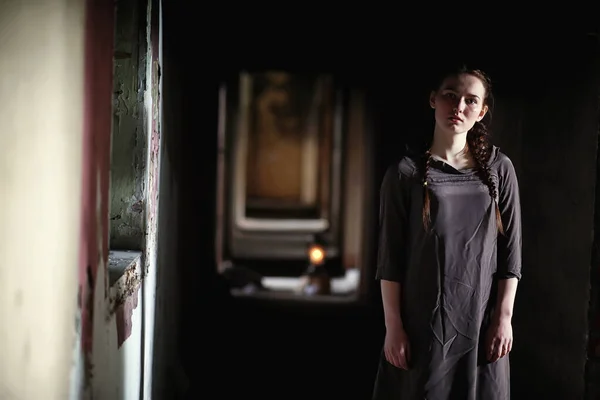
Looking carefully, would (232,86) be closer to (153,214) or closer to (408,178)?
(153,214)

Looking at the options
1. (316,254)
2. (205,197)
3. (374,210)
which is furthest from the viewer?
(316,254)

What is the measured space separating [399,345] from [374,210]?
3896 millimetres

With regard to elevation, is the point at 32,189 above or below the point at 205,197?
above

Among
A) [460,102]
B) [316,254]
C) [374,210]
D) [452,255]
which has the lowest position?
[316,254]

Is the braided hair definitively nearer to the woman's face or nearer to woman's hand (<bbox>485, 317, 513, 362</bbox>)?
the woman's face

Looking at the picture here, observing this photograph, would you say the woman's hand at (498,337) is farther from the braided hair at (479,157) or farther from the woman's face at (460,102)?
the woman's face at (460,102)

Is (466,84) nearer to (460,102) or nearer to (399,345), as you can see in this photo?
(460,102)

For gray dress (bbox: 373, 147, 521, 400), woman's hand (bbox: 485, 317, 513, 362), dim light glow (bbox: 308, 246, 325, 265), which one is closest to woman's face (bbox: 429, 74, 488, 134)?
gray dress (bbox: 373, 147, 521, 400)

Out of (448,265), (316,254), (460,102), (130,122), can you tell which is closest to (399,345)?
(448,265)

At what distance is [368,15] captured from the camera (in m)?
5.69

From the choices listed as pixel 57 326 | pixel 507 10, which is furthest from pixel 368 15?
pixel 57 326

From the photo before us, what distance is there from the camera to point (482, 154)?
2418mm

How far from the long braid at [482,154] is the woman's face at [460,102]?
0.28 ft

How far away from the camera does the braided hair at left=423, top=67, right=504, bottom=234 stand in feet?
7.66
